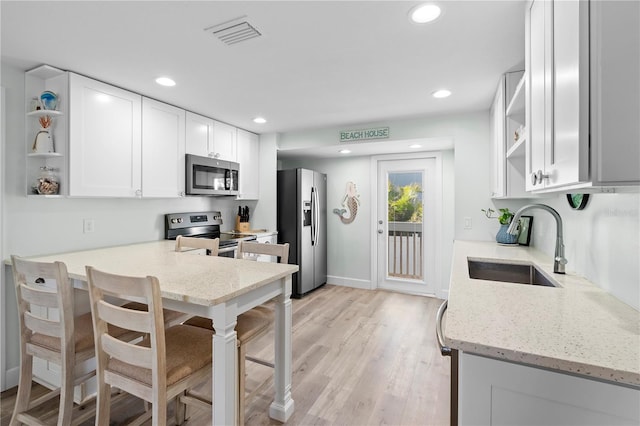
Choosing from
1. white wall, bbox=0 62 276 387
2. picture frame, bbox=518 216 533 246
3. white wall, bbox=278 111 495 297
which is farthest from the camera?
white wall, bbox=278 111 495 297

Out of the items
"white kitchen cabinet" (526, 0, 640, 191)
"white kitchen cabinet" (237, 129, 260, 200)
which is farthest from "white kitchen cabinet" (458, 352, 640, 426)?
"white kitchen cabinet" (237, 129, 260, 200)

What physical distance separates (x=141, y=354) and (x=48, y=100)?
2088mm

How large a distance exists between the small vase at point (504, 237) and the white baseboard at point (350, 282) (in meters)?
2.14

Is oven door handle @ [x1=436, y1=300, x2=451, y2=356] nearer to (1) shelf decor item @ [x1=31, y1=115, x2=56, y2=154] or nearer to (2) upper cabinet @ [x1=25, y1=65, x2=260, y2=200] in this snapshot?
(2) upper cabinet @ [x1=25, y1=65, x2=260, y2=200]

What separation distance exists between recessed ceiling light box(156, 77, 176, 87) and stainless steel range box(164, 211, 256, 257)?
139 cm

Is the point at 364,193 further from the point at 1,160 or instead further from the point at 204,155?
the point at 1,160

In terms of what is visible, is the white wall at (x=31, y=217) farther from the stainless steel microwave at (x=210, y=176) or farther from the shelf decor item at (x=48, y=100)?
the stainless steel microwave at (x=210, y=176)

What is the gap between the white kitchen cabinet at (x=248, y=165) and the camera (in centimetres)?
401

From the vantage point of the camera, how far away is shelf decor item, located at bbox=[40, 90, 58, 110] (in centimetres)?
222

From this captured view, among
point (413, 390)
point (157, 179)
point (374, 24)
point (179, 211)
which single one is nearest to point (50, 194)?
point (157, 179)

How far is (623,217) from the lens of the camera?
1161mm

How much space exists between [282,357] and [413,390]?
97cm

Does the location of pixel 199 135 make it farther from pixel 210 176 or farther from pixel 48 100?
pixel 48 100

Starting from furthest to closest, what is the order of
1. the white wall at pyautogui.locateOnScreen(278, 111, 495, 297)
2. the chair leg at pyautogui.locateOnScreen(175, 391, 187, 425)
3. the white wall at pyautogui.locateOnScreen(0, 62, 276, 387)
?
the white wall at pyautogui.locateOnScreen(278, 111, 495, 297), the white wall at pyautogui.locateOnScreen(0, 62, 276, 387), the chair leg at pyautogui.locateOnScreen(175, 391, 187, 425)
